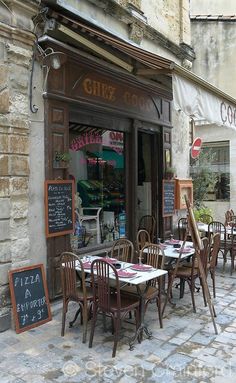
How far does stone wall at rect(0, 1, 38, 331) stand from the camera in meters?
4.36

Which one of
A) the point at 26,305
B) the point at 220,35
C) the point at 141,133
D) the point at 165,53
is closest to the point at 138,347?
the point at 26,305

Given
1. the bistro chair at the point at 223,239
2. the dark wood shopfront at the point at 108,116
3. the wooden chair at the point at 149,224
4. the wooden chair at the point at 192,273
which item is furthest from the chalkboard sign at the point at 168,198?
the wooden chair at the point at 192,273

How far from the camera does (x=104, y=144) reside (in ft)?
22.6

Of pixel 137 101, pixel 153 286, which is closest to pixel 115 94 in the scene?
pixel 137 101

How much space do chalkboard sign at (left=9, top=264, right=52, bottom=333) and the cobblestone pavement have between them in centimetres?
11

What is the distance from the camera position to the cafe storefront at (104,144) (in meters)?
5.18

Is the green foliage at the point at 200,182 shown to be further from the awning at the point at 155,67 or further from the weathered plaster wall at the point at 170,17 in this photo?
the awning at the point at 155,67

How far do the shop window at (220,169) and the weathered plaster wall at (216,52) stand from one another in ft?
6.40

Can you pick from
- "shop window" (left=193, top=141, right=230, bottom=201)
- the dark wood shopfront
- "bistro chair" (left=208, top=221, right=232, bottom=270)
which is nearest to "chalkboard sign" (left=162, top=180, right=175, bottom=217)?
the dark wood shopfront

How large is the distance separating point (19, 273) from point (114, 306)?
1.26 metres

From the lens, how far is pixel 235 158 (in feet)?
44.7

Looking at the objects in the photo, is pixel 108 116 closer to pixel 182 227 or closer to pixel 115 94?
pixel 115 94

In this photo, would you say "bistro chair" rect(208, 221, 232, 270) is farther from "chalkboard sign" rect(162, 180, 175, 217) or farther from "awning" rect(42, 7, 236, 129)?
"awning" rect(42, 7, 236, 129)

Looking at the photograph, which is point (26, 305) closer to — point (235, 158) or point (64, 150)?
point (64, 150)
